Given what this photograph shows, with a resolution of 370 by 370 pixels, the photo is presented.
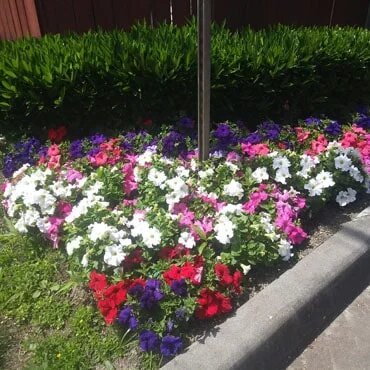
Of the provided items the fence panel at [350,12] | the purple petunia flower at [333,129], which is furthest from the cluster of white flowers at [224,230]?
the fence panel at [350,12]

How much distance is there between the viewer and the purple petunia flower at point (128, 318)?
7.07 feet

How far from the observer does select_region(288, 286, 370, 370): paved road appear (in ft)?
7.60

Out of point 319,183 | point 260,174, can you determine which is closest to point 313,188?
point 319,183

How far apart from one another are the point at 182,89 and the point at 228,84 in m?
0.40

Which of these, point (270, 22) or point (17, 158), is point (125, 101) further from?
point (270, 22)

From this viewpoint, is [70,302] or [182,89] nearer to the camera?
[70,302]

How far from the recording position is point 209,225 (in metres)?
2.67

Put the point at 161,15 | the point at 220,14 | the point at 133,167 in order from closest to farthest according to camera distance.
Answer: the point at 133,167 → the point at 161,15 → the point at 220,14

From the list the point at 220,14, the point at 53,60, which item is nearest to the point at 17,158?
the point at 53,60

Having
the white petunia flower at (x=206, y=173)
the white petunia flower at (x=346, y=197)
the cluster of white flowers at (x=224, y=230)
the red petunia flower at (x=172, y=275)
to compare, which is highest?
the white petunia flower at (x=206, y=173)

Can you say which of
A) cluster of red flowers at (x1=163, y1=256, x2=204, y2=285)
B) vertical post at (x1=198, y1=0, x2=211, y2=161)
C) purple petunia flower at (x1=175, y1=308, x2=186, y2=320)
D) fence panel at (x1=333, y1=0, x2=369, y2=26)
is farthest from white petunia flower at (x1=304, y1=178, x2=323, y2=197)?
fence panel at (x1=333, y1=0, x2=369, y2=26)

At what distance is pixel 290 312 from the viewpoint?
2.31m

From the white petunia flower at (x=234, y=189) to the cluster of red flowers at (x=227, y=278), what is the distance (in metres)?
0.64

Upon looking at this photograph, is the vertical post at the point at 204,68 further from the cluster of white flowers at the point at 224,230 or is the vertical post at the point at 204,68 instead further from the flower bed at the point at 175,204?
the cluster of white flowers at the point at 224,230
